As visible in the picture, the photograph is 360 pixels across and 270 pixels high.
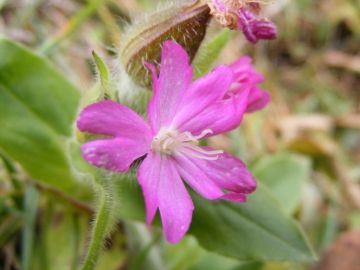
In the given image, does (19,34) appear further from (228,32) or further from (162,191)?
(162,191)

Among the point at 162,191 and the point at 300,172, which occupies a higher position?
the point at 162,191

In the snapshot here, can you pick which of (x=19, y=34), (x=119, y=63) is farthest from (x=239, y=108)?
(x=19, y=34)

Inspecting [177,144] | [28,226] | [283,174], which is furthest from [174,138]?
[283,174]

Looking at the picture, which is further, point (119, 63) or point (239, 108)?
point (119, 63)

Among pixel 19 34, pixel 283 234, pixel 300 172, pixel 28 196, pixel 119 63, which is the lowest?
pixel 300 172

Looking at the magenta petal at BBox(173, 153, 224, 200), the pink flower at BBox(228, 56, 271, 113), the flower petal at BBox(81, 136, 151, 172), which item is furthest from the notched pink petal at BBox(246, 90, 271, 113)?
the flower petal at BBox(81, 136, 151, 172)

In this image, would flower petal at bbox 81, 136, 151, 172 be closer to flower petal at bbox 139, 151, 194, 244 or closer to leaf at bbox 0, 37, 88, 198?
flower petal at bbox 139, 151, 194, 244
